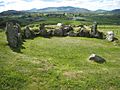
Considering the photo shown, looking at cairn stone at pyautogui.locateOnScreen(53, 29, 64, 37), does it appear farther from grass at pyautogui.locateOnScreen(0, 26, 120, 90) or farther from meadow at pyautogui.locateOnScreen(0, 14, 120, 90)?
grass at pyautogui.locateOnScreen(0, 26, 120, 90)

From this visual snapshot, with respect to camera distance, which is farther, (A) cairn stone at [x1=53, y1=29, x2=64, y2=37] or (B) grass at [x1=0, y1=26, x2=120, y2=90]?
(A) cairn stone at [x1=53, y1=29, x2=64, y2=37]

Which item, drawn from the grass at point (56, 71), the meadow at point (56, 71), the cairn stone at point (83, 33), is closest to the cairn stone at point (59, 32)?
the cairn stone at point (83, 33)

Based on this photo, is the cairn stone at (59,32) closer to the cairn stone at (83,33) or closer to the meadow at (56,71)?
the cairn stone at (83,33)

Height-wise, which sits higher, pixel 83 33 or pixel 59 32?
pixel 59 32

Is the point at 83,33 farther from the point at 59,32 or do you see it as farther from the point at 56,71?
the point at 56,71

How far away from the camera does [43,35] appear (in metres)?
81.6

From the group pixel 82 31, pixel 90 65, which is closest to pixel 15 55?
pixel 90 65

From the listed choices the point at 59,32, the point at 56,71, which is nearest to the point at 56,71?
the point at 56,71

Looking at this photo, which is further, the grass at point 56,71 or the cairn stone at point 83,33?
the cairn stone at point 83,33

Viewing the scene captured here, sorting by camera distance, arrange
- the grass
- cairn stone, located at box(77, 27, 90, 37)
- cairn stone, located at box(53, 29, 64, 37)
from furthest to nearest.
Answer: cairn stone, located at box(77, 27, 90, 37) → cairn stone, located at box(53, 29, 64, 37) → the grass

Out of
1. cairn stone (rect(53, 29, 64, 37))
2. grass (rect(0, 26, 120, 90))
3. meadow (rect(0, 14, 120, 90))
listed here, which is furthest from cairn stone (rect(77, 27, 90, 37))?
grass (rect(0, 26, 120, 90))

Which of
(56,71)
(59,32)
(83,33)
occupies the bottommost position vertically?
(56,71)

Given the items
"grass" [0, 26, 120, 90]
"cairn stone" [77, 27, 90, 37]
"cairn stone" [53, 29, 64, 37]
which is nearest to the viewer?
"grass" [0, 26, 120, 90]

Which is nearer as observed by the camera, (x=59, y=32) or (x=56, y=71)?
(x=56, y=71)
